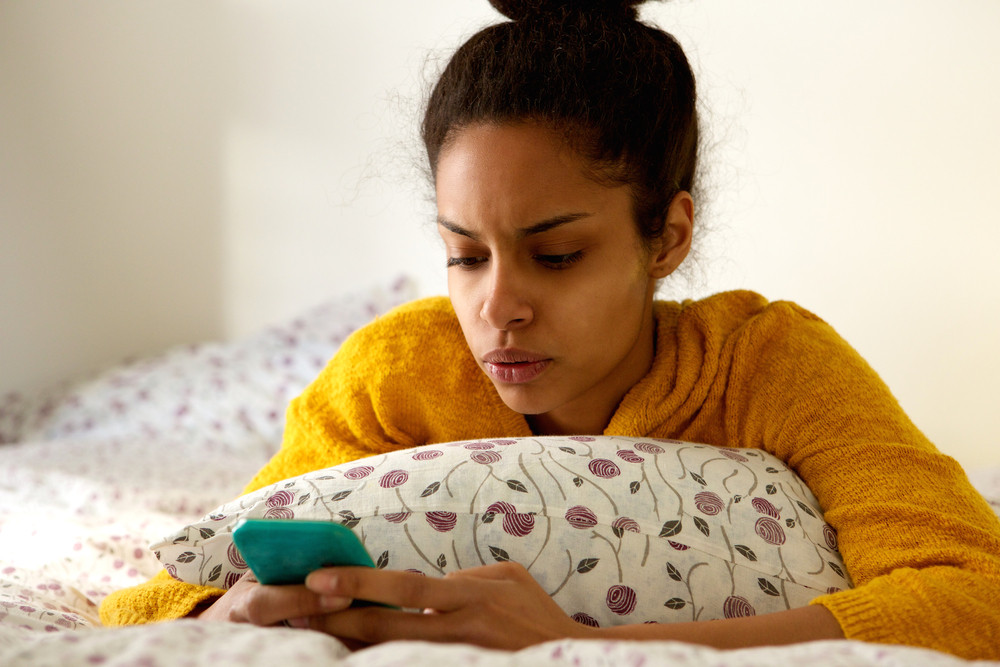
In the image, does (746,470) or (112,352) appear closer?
(746,470)

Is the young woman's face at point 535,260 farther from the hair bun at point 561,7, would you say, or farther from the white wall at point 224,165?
the white wall at point 224,165

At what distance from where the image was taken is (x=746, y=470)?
902 mm

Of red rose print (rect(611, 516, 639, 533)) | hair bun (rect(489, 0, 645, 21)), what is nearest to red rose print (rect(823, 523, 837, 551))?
red rose print (rect(611, 516, 639, 533))

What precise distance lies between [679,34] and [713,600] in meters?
1.60

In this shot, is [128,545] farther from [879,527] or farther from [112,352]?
[112,352]

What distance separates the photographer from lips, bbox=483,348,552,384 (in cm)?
98

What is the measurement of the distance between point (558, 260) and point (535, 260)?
26 millimetres

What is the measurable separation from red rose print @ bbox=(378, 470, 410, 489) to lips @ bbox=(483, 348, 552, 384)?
7.8 inches

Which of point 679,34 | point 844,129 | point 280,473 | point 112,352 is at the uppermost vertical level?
point 679,34

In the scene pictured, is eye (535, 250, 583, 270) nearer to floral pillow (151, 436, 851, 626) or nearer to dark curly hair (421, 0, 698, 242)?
dark curly hair (421, 0, 698, 242)

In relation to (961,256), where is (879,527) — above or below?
below

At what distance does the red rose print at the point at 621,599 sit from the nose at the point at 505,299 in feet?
1.01

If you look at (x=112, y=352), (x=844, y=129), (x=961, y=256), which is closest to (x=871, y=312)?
(x=961, y=256)

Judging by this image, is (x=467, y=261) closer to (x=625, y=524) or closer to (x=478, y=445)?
(x=478, y=445)
